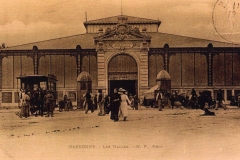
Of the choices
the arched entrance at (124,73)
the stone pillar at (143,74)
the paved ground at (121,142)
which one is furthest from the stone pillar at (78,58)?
the paved ground at (121,142)

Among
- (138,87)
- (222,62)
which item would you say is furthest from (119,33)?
(222,62)

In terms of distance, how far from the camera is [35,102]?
1351 cm

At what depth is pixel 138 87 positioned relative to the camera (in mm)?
14750

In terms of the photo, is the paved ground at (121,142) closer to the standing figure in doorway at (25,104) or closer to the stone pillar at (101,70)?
the standing figure in doorway at (25,104)

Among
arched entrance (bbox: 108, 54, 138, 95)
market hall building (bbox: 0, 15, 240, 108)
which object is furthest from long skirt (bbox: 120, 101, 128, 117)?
arched entrance (bbox: 108, 54, 138, 95)

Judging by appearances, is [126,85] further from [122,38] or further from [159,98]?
[122,38]

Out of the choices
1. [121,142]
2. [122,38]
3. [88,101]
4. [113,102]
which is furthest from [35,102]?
[121,142]

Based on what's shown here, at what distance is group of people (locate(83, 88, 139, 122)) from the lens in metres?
11.7

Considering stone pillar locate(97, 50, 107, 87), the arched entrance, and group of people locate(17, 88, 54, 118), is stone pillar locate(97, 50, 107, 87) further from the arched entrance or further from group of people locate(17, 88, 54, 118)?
group of people locate(17, 88, 54, 118)

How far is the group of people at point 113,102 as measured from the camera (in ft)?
38.4

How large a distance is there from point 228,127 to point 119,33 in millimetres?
5386

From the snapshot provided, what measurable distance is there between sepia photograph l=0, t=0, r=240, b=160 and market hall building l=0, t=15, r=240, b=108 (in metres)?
0.04

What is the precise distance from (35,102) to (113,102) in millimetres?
3186

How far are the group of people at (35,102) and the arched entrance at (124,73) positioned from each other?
7.52 feet
